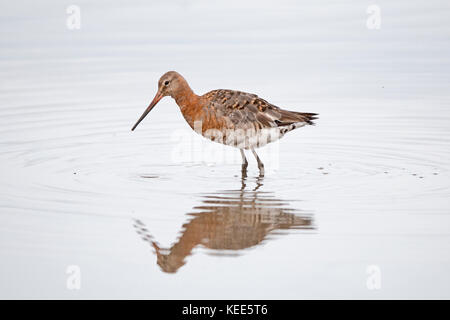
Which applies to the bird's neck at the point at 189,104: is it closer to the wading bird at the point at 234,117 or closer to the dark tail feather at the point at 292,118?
the wading bird at the point at 234,117

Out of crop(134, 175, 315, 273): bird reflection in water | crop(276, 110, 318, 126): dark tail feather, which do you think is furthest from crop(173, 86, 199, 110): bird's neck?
crop(134, 175, 315, 273): bird reflection in water

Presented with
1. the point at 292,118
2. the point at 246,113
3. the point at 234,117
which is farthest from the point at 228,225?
the point at 292,118

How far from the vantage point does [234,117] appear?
38.9ft

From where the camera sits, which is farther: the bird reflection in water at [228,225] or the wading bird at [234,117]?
the wading bird at [234,117]

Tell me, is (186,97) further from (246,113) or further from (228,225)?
(228,225)

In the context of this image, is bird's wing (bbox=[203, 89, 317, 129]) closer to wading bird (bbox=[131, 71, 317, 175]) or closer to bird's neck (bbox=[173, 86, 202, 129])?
wading bird (bbox=[131, 71, 317, 175])

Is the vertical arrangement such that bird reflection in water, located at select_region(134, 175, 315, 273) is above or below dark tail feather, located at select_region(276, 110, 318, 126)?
below

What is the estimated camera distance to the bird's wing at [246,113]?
38.8ft

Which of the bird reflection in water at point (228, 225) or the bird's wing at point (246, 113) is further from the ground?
the bird's wing at point (246, 113)

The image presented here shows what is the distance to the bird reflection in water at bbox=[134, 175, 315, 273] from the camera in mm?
8680

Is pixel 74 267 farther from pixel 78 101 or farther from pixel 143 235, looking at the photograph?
pixel 78 101

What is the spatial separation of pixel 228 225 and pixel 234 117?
2.79 metres

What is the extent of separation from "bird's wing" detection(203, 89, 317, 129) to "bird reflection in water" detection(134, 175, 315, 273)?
1.56 metres

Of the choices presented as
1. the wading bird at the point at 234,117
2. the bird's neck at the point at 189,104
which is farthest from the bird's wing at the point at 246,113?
the bird's neck at the point at 189,104
